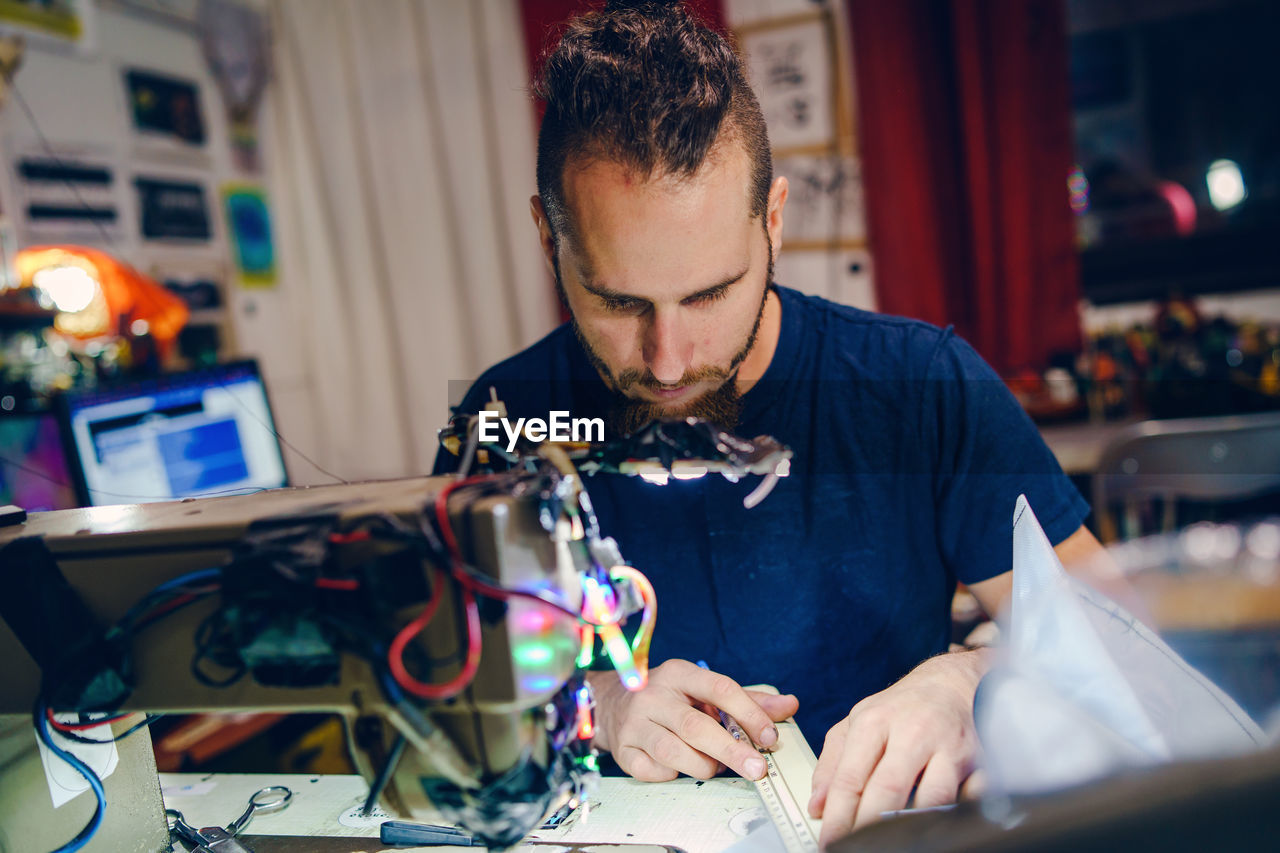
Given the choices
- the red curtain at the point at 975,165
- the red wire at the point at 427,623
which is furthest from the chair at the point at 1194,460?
the red wire at the point at 427,623

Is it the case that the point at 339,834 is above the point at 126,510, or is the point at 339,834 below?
below

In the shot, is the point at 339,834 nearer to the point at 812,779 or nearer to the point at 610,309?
the point at 812,779

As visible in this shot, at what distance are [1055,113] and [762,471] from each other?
79.2 inches

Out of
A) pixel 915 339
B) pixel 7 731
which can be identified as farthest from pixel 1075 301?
pixel 7 731

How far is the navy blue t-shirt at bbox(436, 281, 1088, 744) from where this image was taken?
96cm

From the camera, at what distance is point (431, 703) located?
1.68ft

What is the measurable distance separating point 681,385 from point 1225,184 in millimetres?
2145

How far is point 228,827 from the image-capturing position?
746mm

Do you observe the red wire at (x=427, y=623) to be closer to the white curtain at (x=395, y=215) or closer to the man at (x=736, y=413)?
the man at (x=736, y=413)

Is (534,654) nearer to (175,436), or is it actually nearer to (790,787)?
(790,787)

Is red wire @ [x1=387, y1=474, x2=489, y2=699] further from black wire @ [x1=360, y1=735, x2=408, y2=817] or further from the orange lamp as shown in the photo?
the orange lamp

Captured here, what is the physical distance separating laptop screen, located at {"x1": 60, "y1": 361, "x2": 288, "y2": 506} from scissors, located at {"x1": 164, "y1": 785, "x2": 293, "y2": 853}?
1.78 feet

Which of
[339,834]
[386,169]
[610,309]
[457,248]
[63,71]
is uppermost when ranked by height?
[63,71]

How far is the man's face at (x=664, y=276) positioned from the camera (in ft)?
2.61
